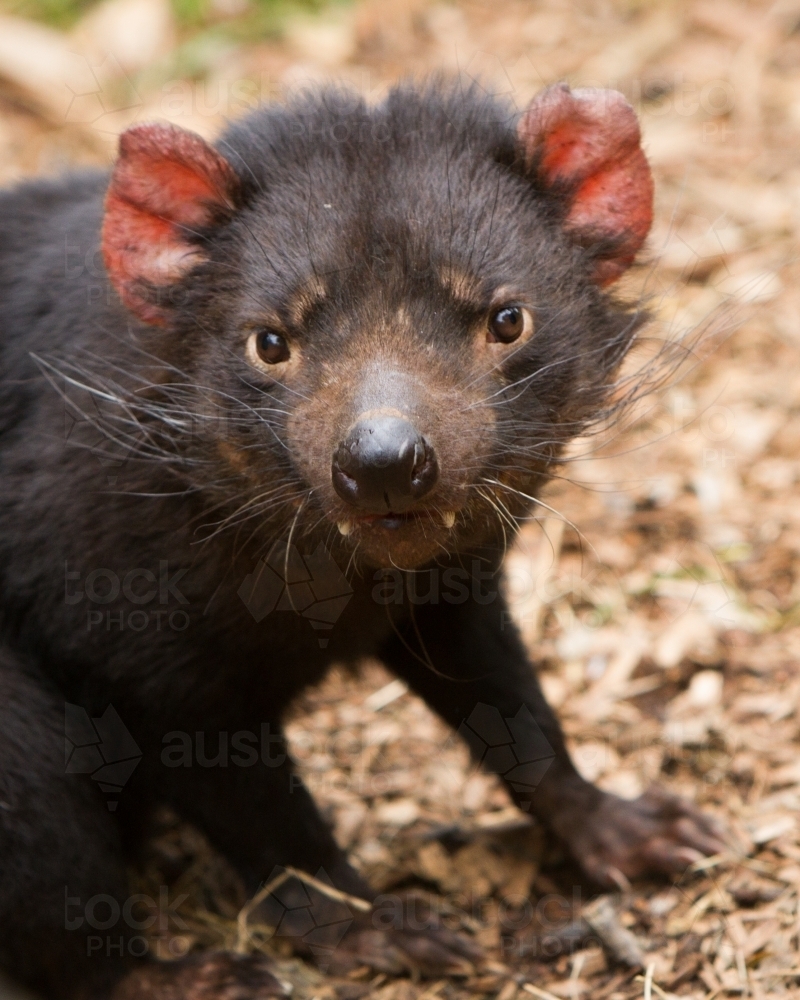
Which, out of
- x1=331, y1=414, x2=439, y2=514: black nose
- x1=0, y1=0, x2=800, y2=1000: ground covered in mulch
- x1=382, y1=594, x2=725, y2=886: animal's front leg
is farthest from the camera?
x1=382, y1=594, x2=725, y2=886: animal's front leg

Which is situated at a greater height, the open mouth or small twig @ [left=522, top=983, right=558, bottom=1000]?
the open mouth

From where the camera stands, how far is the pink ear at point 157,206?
3.65 m

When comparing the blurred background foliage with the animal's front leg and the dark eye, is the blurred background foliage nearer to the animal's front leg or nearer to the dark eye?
the animal's front leg

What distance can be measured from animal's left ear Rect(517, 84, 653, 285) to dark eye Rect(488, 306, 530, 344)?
424mm

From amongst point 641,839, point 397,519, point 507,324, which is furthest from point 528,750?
point 507,324

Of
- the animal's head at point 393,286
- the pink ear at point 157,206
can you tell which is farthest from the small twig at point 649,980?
the pink ear at point 157,206

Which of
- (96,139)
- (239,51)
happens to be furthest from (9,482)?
(239,51)

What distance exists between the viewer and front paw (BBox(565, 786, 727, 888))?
14.7 feet

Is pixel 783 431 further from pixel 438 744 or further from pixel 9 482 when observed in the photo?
pixel 9 482

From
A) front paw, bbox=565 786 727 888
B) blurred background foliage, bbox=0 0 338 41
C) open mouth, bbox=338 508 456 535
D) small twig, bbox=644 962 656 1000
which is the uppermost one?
blurred background foliage, bbox=0 0 338 41

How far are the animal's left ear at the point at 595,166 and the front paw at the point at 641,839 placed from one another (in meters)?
1.88

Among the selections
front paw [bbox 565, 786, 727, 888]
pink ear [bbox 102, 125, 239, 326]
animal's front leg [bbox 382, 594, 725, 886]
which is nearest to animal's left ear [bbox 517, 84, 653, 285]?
pink ear [bbox 102, 125, 239, 326]

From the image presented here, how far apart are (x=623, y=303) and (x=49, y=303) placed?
5.90 feet

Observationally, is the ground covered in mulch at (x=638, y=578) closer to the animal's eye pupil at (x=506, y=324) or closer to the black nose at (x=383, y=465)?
the animal's eye pupil at (x=506, y=324)
